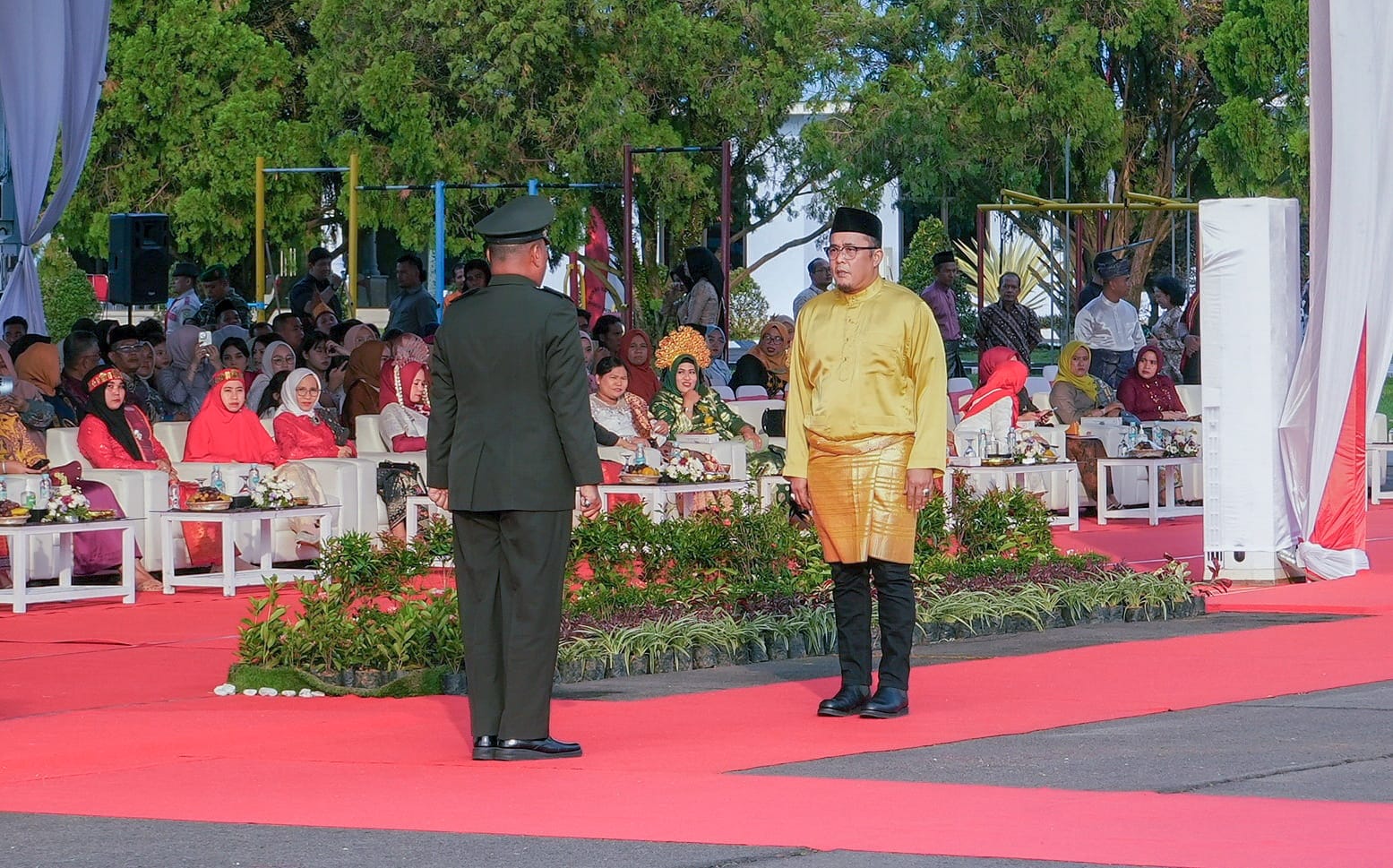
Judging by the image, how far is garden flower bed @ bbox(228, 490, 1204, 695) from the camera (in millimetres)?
9867

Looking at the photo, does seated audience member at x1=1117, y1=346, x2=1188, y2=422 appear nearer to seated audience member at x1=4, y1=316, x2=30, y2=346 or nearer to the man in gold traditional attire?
seated audience member at x1=4, y1=316, x2=30, y2=346

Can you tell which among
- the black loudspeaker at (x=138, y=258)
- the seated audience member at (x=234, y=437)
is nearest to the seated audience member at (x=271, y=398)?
the seated audience member at (x=234, y=437)

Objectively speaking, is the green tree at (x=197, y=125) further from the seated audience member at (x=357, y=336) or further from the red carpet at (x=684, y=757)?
the red carpet at (x=684, y=757)

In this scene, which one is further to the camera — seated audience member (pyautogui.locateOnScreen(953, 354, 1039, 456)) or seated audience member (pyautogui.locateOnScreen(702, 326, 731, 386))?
seated audience member (pyautogui.locateOnScreen(702, 326, 731, 386))

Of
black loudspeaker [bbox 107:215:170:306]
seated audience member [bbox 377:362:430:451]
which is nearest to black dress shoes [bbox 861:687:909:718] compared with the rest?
seated audience member [bbox 377:362:430:451]

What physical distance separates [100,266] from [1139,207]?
26907mm

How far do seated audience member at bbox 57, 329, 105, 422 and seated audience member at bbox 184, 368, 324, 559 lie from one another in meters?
0.90

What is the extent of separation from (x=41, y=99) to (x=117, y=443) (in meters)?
6.32

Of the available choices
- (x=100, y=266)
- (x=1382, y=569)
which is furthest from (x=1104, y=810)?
(x=100, y=266)

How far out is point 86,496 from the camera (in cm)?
1391

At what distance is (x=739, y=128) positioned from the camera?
3409 centimetres

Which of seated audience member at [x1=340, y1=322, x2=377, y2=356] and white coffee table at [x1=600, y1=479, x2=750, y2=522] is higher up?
seated audience member at [x1=340, y1=322, x2=377, y2=356]

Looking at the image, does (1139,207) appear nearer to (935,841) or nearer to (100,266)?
(935,841)

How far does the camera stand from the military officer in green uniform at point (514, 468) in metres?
7.82
